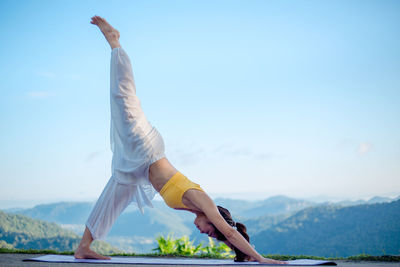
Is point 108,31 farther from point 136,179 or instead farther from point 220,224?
point 220,224

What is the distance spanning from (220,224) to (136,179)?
2.83 ft

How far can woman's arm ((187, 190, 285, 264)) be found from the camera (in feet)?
10.7

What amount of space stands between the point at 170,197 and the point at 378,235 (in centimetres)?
3120

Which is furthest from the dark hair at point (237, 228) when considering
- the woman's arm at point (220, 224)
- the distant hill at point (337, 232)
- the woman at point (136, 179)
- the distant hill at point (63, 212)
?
the distant hill at point (63, 212)

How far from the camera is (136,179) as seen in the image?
3.50m

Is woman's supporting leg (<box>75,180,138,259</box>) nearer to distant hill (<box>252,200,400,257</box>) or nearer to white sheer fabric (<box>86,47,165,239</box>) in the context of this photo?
white sheer fabric (<box>86,47,165,239</box>)

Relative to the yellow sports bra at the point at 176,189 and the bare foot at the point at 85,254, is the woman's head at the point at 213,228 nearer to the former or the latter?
the yellow sports bra at the point at 176,189

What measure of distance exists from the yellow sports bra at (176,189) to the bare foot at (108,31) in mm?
1392

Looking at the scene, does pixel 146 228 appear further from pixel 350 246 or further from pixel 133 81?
pixel 133 81

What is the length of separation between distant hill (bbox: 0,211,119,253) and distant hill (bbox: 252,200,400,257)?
1764cm

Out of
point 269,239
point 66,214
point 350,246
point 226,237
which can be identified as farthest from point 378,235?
point 66,214

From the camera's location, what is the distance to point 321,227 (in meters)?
40.4

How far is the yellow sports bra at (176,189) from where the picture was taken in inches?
131

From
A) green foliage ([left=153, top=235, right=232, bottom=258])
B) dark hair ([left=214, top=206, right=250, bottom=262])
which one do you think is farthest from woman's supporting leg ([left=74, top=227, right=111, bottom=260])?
green foliage ([left=153, top=235, right=232, bottom=258])
